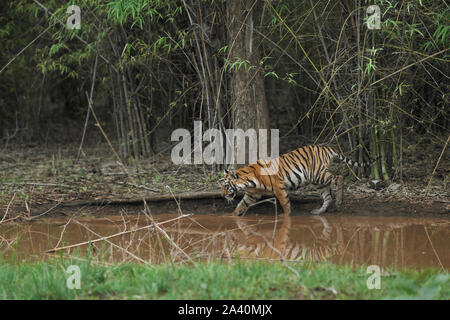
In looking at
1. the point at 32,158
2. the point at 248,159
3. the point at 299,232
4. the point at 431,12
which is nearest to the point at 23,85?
the point at 32,158

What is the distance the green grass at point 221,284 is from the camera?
3328 mm

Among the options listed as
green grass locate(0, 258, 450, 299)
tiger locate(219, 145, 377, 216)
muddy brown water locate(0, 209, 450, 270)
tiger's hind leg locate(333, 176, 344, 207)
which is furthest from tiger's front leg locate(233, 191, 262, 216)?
green grass locate(0, 258, 450, 299)

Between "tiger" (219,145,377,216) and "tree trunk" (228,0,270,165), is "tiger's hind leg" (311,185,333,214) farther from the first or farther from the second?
"tree trunk" (228,0,270,165)

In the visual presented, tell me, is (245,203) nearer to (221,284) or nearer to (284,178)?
(284,178)

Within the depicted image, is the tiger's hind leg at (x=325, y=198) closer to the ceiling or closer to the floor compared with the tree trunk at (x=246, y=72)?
closer to the floor

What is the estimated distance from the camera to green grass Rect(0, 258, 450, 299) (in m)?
3.33

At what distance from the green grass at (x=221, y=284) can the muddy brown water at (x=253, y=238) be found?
0.78 metres

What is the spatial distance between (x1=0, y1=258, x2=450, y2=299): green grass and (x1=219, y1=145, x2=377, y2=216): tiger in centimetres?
311

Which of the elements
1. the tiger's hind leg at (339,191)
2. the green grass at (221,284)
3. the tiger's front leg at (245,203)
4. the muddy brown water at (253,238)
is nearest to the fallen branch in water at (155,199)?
the muddy brown water at (253,238)

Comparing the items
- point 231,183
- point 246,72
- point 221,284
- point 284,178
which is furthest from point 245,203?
point 221,284

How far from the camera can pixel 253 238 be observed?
19.4ft

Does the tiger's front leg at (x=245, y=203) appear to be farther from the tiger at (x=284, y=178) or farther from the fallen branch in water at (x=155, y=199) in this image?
the fallen branch in water at (x=155, y=199)

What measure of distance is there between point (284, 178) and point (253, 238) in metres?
1.40
